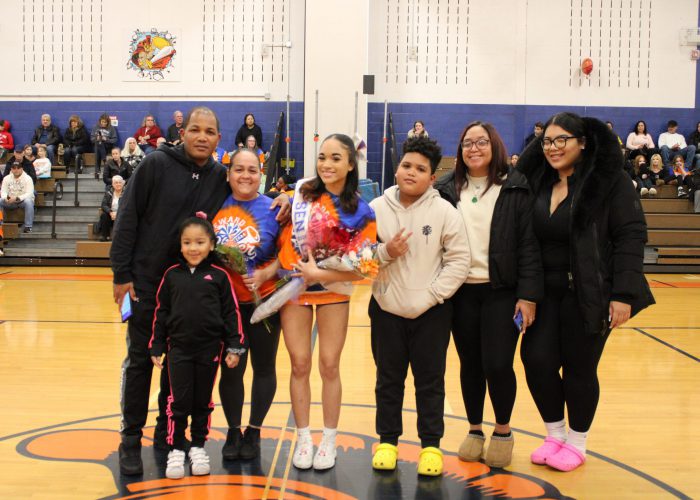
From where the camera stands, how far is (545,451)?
337 cm

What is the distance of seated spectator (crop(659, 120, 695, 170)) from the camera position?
13.1m

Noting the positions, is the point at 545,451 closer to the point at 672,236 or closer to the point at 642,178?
the point at 672,236

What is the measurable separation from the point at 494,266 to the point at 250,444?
1.38 metres

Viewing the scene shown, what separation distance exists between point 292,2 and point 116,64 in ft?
11.5

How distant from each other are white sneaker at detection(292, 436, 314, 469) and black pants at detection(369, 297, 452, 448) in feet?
1.09

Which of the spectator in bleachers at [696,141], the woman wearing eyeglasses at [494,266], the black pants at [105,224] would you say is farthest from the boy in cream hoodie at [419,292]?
the spectator in bleachers at [696,141]

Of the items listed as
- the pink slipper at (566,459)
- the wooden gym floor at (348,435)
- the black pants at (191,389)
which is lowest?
the wooden gym floor at (348,435)

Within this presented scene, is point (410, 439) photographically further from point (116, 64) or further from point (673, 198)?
point (116, 64)

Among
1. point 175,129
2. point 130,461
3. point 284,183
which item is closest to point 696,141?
point 284,183

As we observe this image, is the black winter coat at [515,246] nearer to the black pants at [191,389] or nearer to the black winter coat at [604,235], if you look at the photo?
the black winter coat at [604,235]

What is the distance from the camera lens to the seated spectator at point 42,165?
12336mm

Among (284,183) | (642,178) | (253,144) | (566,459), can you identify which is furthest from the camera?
(253,144)

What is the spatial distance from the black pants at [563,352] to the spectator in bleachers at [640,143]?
1095 centimetres

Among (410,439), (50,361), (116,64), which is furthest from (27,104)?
(410,439)
